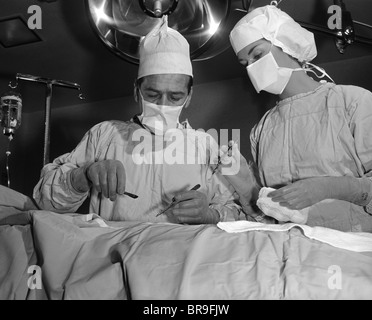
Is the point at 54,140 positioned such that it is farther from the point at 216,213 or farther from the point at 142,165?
the point at 216,213

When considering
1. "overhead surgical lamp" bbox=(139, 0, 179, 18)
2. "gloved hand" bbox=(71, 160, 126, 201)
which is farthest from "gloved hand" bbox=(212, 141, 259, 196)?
"overhead surgical lamp" bbox=(139, 0, 179, 18)

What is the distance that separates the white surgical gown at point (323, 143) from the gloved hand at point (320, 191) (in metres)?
0.14

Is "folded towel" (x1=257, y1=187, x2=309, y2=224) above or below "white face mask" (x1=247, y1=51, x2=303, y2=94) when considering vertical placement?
below

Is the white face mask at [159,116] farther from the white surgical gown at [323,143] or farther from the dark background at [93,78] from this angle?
the dark background at [93,78]

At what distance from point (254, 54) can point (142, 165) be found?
574 millimetres

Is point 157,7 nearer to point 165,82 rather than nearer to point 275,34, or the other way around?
point 165,82

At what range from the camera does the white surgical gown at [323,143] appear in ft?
5.04

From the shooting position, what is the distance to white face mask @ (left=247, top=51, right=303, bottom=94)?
5.64 feet

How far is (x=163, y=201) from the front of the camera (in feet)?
5.65

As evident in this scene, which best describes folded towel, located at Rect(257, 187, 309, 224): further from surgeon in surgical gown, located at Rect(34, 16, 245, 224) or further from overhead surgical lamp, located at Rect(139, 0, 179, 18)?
overhead surgical lamp, located at Rect(139, 0, 179, 18)

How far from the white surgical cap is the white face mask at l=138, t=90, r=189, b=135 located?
0.11 meters

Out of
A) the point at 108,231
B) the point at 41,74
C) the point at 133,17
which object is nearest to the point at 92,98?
the point at 41,74

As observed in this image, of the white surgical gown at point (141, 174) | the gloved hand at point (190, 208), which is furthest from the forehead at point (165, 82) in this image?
the gloved hand at point (190, 208)

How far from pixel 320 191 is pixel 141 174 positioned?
26.6 inches
